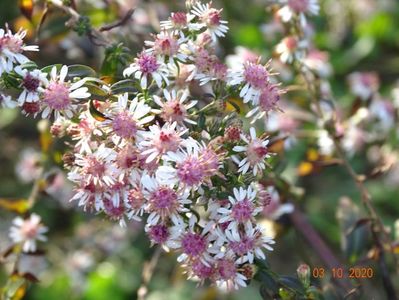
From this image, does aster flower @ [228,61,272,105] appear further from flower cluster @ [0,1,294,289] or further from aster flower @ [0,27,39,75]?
aster flower @ [0,27,39,75]

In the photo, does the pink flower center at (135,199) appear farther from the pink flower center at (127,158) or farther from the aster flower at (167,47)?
the aster flower at (167,47)

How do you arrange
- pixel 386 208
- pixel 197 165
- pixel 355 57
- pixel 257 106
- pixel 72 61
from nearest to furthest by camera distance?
pixel 197 165 < pixel 257 106 < pixel 72 61 < pixel 386 208 < pixel 355 57

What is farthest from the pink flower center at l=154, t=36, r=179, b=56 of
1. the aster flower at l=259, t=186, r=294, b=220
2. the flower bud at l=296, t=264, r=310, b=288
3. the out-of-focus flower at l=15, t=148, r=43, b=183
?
the out-of-focus flower at l=15, t=148, r=43, b=183

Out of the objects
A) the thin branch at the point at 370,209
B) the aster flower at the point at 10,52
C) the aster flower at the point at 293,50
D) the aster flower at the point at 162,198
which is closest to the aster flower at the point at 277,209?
the thin branch at the point at 370,209

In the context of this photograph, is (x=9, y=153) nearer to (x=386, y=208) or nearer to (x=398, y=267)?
(x=386, y=208)

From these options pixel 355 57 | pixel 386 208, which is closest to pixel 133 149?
pixel 386 208
